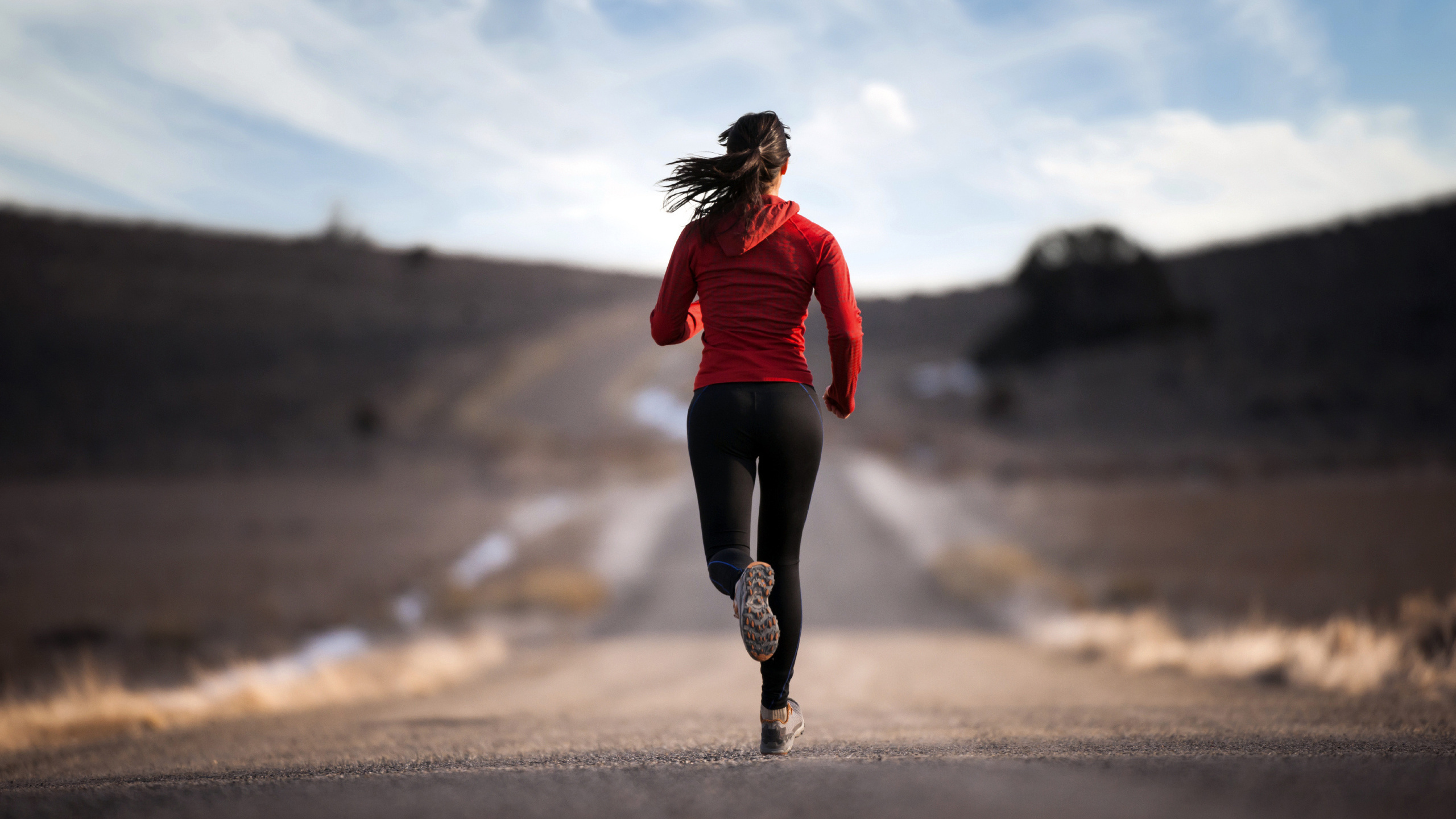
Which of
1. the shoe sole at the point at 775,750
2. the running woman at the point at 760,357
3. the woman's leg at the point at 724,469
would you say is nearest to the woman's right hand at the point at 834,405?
the running woman at the point at 760,357

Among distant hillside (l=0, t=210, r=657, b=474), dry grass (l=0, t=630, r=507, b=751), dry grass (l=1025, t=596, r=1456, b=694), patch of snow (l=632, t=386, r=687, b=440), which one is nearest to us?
dry grass (l=0, t=630, r=507, b=751)

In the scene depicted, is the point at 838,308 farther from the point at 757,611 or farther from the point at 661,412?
the point at 661,412

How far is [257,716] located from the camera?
5.65m

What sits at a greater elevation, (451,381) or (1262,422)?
(451,381)

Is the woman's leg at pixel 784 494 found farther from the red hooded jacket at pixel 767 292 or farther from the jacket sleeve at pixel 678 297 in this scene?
the jacket sleeve at pixel 678 297

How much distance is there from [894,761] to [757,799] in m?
0.63

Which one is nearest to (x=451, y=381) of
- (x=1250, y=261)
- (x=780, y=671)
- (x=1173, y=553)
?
(x=1173, y=553)

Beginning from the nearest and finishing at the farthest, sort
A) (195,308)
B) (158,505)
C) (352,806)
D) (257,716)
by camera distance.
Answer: (352,806) < (257,716) < (158,505) < (195,308)

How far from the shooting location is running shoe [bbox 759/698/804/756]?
3.07 meters

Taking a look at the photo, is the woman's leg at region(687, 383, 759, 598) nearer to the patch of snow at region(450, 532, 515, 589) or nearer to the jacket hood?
the jacket hood

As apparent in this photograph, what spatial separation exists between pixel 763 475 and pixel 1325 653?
18.5ft

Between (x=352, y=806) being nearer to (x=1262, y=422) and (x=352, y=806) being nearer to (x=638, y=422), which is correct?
(x=638, y=422)

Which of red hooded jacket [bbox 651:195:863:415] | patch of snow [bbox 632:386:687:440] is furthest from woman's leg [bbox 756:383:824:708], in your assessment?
patch of snow [bbox 632:386:687:440]

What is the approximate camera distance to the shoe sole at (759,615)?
2.75 metres
